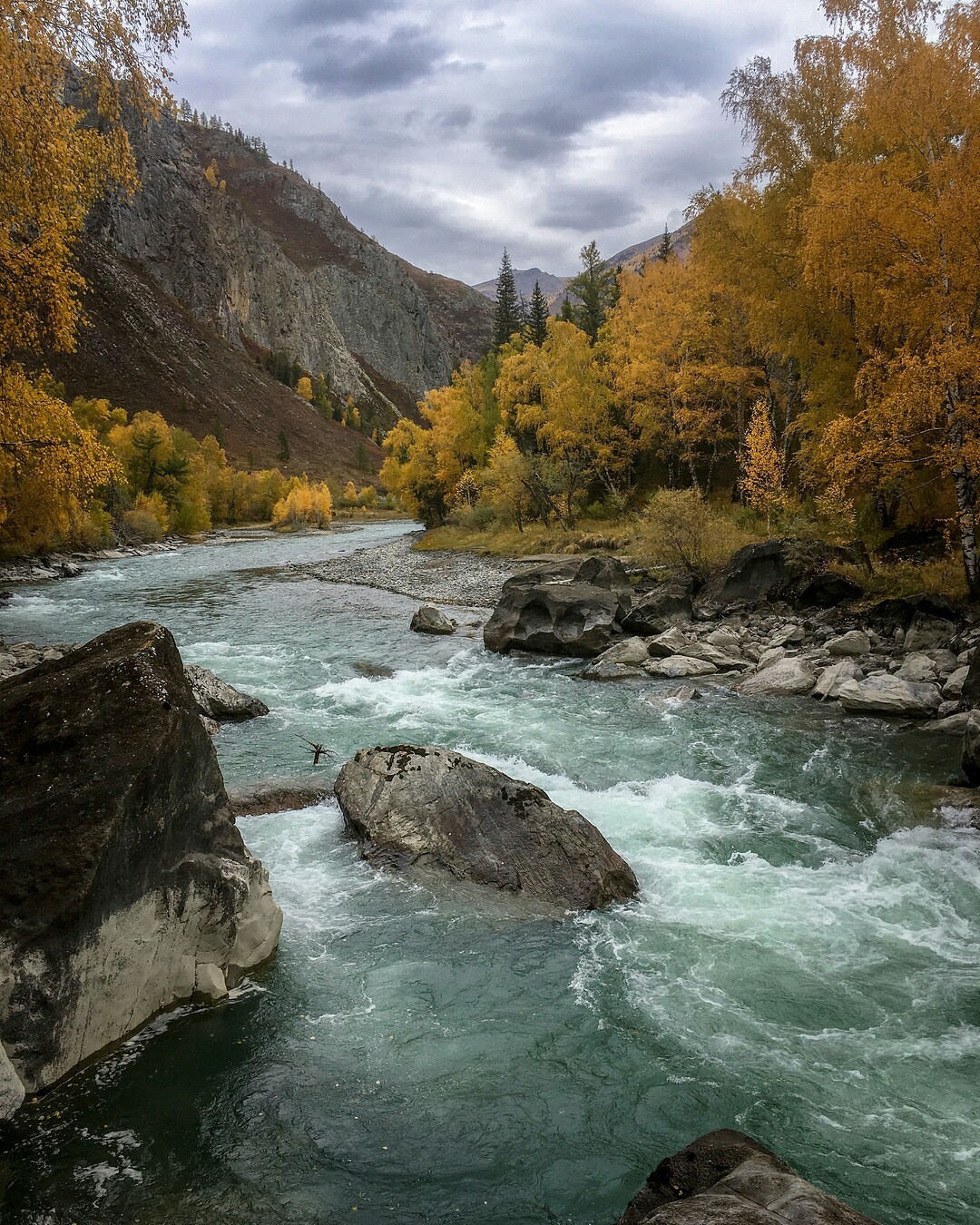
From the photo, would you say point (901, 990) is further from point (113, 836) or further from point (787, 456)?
point (787, 456)

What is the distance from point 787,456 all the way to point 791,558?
1284 centimetres

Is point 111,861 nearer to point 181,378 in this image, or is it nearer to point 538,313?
point 538,313

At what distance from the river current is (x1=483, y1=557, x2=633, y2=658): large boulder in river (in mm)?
8607

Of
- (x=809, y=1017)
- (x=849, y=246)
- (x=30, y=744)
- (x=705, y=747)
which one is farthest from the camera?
(x=849, y=246)

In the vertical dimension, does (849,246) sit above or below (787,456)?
above

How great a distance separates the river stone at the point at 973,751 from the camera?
10.4 meters

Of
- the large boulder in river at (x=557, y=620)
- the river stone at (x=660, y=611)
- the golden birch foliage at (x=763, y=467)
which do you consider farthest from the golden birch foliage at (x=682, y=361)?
the large boulder in river at (x=557, y=620)

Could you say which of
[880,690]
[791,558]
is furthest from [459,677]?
[791,558]

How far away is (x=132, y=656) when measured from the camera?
6.32 m

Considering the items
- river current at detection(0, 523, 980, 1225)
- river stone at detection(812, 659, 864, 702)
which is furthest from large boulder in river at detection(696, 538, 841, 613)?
river current at detection(0, 523, 980, 1225)

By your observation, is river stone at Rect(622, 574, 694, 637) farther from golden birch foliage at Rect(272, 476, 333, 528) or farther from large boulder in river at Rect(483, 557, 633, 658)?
golden birch foliage at Rect(272, 476, 333, 528)

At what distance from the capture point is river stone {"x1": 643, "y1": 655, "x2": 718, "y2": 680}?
17656 millimetres

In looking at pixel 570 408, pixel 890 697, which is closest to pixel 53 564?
pixel 570 408

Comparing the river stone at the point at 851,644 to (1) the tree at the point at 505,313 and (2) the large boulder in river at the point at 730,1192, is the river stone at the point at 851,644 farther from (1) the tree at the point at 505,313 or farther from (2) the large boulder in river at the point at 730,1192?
(1) the tree at the point at 505,313
